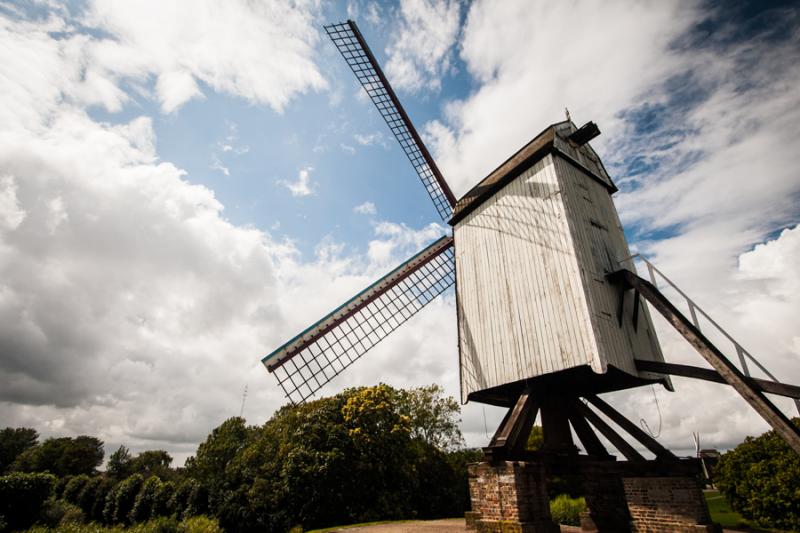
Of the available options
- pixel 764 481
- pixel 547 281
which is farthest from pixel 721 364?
pixel 764 481

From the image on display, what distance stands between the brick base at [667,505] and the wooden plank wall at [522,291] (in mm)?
2320

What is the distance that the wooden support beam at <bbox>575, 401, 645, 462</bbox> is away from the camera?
711 centimetres

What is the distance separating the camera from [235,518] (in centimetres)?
1944

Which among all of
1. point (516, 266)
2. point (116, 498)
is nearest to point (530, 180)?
point (516, 266)

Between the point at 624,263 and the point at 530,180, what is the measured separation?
10.9 feet

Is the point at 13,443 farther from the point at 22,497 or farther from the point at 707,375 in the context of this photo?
the point at 707,375

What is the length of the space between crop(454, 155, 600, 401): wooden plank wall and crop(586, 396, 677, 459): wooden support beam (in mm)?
2156

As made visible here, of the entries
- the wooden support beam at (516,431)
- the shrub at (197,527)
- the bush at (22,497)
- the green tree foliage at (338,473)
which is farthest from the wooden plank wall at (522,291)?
the bush at (22,497)

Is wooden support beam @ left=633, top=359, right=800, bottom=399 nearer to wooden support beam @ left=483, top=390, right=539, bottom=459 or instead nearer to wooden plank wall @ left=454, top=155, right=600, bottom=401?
wooden plank wall @ left=454, top=155, right=600, bottom=401

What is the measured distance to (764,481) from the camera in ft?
40.1

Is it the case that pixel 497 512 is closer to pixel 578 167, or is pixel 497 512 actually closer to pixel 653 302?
pixel 653 302

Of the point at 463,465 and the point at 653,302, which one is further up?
the point at 653,302

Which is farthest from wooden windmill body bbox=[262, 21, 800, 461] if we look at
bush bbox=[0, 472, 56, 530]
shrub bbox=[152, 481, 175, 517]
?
shrub bbox=[152, 481, 175, 517]

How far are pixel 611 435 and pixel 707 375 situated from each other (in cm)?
234
